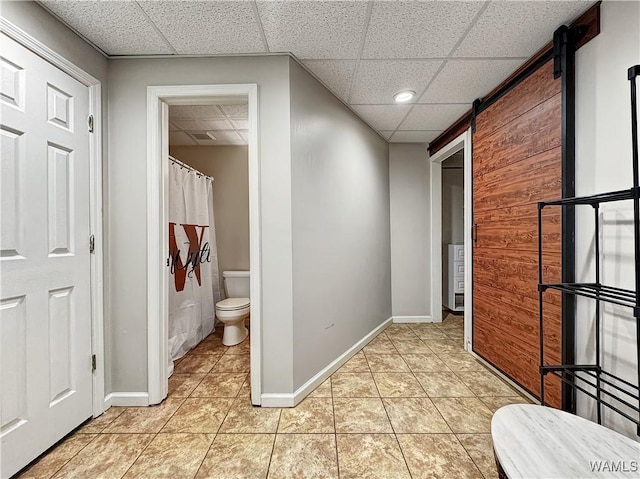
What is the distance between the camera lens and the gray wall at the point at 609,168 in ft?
4.31

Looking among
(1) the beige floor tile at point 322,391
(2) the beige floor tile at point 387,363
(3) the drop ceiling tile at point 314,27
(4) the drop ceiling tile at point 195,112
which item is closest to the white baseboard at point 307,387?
(1) the beige floor tile at point 322,391

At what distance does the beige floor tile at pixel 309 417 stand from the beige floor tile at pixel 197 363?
3.16 ft

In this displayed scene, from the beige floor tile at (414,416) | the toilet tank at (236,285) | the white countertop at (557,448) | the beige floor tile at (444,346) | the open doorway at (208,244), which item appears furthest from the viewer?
the toilet tank at (236,285)

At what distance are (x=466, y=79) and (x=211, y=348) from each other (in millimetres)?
3362

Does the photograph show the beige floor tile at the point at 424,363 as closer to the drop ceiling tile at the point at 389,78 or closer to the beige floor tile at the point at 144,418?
the beige floor tile at the point at 144,418

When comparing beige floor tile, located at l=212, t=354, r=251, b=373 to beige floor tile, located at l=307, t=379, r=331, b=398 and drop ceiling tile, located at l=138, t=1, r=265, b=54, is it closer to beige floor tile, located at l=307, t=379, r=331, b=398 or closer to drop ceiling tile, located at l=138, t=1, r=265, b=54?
beige floor tile, located at l=307, t=379, r=331, b=398

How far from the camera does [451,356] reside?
2643 millimetres

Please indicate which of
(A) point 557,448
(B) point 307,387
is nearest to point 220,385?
(B) point 307,387

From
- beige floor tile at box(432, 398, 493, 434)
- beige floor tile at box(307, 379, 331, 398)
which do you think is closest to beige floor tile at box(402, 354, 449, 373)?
beige floor tile at box(432, 398, 493, 434)

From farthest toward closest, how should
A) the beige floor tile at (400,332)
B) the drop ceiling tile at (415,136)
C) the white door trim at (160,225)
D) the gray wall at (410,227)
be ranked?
the gray wall at (410,227), the drop ceiling tile at (415,136), the beige floor tile at (400,332), the white door trim at (160,225)

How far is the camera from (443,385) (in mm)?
2121

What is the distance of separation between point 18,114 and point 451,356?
3.46 meters

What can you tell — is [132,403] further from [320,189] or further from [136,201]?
[320,189]

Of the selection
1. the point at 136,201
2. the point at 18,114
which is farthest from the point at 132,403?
the point at 18,114
